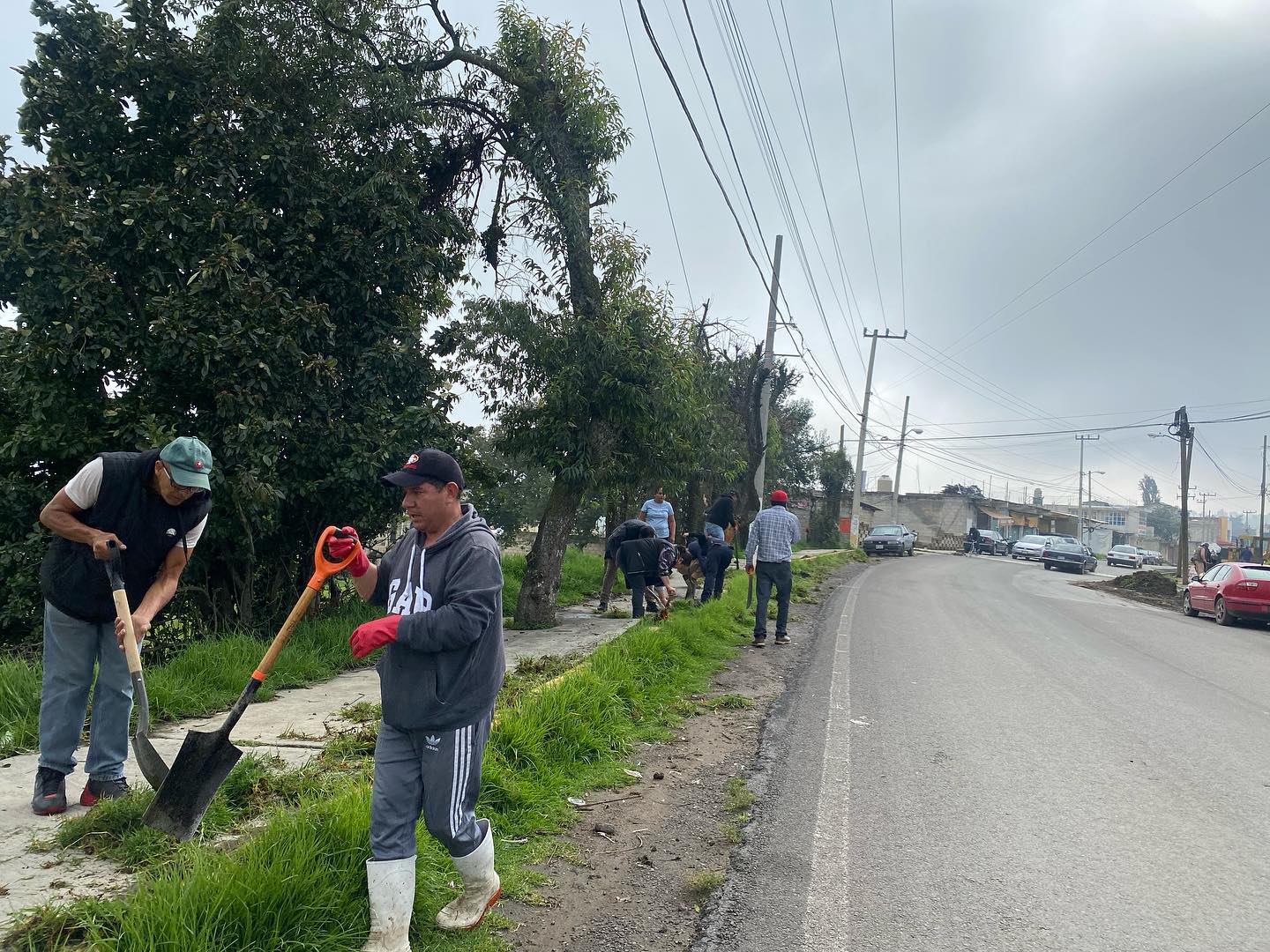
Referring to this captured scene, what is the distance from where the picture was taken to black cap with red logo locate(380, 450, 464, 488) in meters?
3.22

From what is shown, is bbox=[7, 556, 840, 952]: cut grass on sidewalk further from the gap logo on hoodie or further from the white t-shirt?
the white t-shirt

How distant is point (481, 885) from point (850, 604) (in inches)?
576

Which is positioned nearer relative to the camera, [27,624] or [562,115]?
[27,624]

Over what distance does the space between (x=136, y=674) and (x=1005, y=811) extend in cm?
456

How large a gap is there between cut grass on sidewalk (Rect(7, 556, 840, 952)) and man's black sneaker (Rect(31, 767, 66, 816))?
76 cm

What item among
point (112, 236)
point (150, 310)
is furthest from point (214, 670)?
point (112, 236)

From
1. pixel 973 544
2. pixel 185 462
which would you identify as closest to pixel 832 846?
pixel 185 462

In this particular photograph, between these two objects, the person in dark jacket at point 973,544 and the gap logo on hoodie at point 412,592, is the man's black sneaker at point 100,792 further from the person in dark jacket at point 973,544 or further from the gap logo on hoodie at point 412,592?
the person in dark jacket at point 973,544

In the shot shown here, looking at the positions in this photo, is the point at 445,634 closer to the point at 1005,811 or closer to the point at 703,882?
the point at 703,882

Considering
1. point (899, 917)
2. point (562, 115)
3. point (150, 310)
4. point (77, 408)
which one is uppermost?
point (562, 115)

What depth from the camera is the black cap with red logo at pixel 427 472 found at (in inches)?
127

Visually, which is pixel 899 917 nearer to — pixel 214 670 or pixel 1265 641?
pixel 214 670

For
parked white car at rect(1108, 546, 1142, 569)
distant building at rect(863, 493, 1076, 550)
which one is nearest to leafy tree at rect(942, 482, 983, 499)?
distant building at rect(863, 493, 1076, 550)

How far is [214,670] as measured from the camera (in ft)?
21.2
